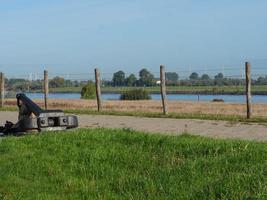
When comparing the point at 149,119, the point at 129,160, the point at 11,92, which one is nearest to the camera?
the point at 129,160

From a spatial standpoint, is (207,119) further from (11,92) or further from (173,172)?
(11,92)

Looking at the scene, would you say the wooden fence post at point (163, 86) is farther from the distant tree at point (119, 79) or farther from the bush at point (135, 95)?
the bush at point (135, 95)

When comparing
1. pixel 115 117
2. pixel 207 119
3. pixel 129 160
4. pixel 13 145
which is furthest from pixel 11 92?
pixel 129 160

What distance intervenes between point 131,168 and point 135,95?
38.5 metres

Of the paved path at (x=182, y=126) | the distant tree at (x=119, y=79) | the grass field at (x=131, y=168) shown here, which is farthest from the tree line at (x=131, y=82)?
the grass field at (x=131, y=168)

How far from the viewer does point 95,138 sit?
12055mm

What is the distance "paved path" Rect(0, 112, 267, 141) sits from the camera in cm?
1599

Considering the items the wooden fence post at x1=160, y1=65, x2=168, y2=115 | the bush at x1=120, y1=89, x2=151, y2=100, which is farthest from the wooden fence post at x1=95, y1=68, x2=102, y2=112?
the bush at x1=120, y1=89, x2=151, y2=100

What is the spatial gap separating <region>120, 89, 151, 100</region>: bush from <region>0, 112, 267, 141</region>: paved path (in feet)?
80.1

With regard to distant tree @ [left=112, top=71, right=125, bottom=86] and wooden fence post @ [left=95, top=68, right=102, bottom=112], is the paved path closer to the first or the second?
wooden fence post @ [left=95, top=68, right=102, bottom=112]

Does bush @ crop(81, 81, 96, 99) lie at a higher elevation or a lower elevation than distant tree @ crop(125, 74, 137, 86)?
lower

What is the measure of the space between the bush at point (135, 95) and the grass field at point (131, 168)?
35.3 metres

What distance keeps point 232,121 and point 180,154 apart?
9897 millimetres

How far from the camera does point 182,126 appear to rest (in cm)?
1842
